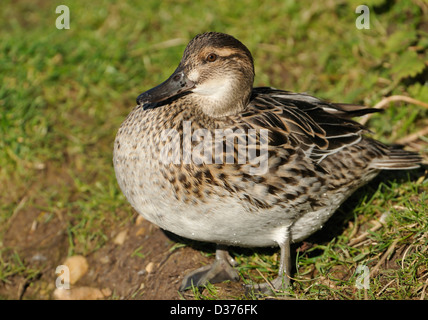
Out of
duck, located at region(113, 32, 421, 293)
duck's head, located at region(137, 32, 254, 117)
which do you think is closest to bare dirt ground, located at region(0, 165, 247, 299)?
duck, located at region(113, 32, 421, 293)

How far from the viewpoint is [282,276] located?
10.5 ft

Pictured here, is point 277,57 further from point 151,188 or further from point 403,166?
point 151,188

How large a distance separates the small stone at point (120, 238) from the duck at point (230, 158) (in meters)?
0.80

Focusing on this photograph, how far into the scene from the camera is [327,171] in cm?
310

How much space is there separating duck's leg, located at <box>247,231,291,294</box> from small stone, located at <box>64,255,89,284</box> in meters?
1.34

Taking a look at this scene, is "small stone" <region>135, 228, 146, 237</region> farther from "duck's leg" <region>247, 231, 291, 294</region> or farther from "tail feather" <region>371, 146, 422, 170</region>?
"tail feather" <region>371, 146, 422, 170</region>

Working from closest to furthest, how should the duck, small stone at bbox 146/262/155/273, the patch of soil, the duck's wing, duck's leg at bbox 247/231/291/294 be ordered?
the duck, the duck's wing, duck's leg at bbox 247/231/291/294, the patch of soil, small stone at bbox 146/262/155/273

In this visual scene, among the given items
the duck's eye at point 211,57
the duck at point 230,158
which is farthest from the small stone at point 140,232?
the duck's eye at point 211,57

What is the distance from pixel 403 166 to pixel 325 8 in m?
2.59

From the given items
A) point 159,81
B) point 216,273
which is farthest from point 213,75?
point 159,81

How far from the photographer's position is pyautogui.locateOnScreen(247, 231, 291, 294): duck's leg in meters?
3.18

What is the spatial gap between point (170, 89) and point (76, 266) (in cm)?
167

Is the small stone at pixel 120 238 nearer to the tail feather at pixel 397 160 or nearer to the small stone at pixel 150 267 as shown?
the small stone at pixel 150 267

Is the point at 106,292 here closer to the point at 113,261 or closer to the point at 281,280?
the point at 113,261
